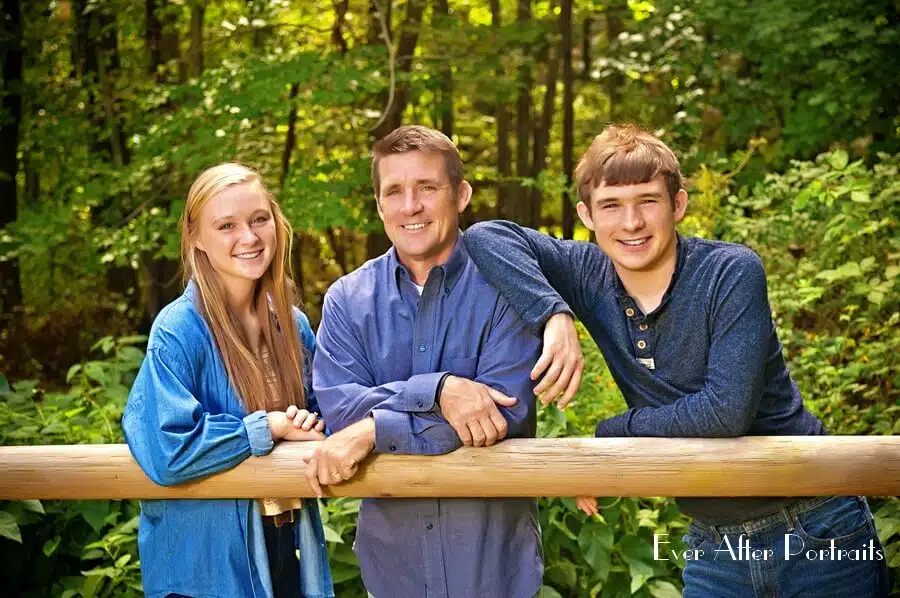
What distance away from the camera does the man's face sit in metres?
2.57

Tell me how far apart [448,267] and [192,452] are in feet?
2.55

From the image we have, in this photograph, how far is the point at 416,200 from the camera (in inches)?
101

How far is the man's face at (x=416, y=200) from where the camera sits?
2568 mm

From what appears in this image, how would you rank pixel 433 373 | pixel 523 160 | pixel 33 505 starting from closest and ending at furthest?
pixel 433 373
pixel 33 505
pixel 523 160

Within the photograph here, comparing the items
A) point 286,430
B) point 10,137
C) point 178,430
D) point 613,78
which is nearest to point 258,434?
point 286,430

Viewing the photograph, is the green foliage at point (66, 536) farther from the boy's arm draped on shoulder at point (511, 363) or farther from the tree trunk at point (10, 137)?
the tree trunk at point (10, 137)

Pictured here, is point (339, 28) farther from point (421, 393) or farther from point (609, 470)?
point (609, 470)

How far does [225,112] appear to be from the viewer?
290 inches

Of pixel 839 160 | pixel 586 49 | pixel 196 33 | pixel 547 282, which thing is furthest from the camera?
pixel 586 49

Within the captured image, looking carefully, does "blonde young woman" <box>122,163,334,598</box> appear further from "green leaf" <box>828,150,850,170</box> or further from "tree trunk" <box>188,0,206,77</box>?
"tree trunk" <box>188,0,206,77</box>

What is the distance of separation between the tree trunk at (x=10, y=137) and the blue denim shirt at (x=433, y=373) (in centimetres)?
760

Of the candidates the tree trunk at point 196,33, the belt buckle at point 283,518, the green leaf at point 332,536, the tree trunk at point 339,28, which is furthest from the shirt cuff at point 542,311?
the tree trunk at point 196,33

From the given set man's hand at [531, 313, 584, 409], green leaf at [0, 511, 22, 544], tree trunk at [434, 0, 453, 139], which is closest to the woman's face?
man's hand at [531, 313, 584, 409]

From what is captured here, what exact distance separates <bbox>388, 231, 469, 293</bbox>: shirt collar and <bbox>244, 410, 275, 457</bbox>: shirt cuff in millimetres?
484
